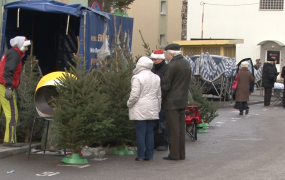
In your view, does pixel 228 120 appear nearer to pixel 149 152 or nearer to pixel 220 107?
pixel 220 107

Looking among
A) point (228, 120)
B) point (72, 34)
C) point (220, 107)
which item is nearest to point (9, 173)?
point (72, 34)

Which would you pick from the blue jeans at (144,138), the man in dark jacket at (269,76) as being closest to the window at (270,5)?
the man in dark jacket at (269,76)

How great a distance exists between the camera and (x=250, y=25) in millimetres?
42375

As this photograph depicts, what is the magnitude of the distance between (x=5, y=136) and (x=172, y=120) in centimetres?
295

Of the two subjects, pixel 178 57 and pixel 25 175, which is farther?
pixel 178 57

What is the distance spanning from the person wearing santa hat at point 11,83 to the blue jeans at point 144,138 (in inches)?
90.5

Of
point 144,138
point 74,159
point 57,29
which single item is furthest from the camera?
point 57,29

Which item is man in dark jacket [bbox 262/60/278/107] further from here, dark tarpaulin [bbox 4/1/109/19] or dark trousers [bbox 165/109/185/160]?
dark trousers [bbox 165/109/185/160]

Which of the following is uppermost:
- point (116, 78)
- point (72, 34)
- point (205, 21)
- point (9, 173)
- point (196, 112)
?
point (205, 21)

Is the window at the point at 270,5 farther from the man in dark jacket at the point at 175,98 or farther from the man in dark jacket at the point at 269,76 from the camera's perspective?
the man in dark jacket at the point at 175,98

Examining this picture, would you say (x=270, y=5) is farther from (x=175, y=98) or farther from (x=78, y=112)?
(x=78, y=112)

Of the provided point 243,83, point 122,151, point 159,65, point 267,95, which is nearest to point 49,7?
point 159,65

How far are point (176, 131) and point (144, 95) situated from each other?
2.74 ft

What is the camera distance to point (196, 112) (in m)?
11.0
